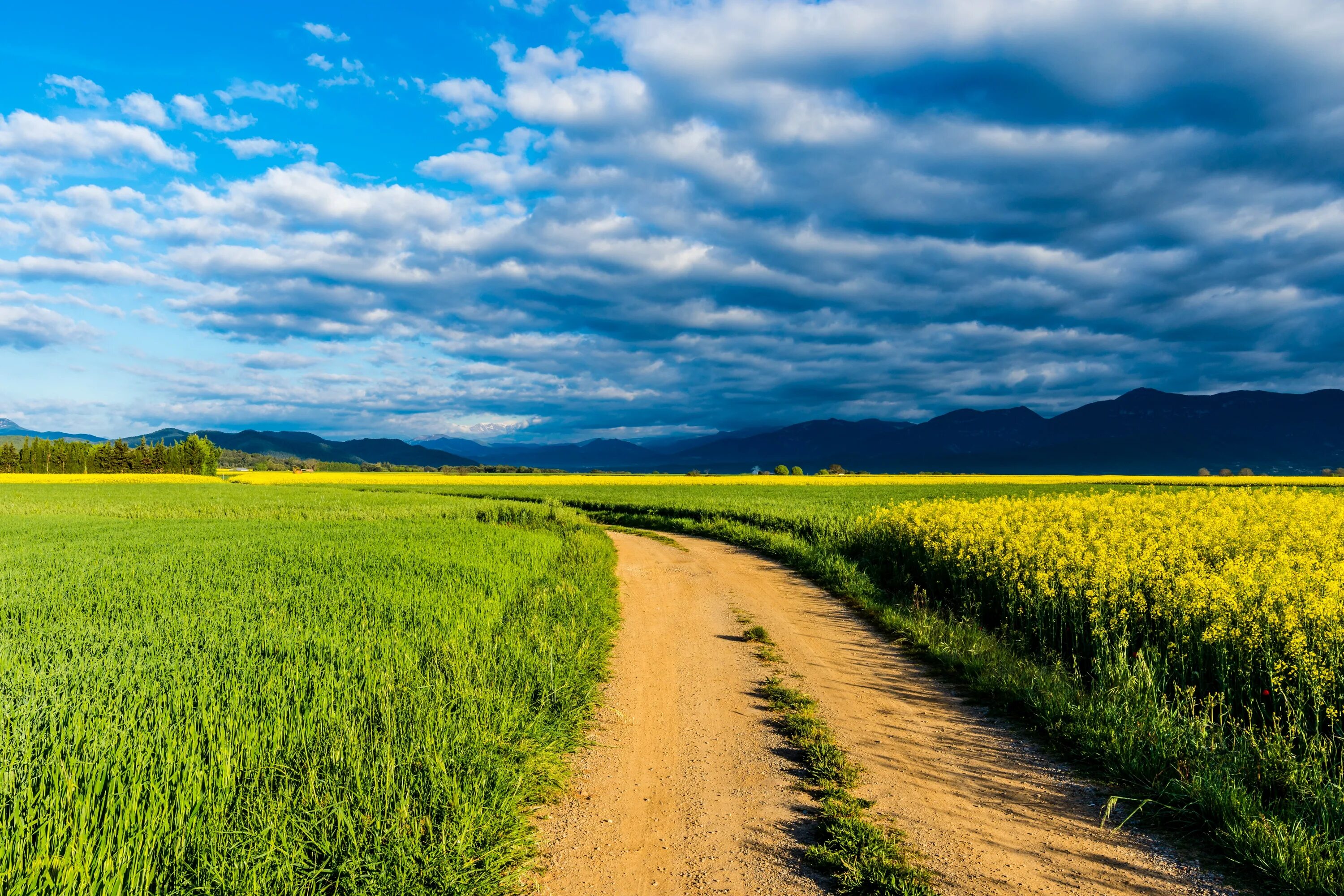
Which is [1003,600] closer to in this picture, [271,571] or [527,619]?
[527,619]

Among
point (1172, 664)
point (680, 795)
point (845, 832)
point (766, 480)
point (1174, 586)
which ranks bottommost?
point (680, 795)

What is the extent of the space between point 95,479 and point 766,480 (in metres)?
88.3

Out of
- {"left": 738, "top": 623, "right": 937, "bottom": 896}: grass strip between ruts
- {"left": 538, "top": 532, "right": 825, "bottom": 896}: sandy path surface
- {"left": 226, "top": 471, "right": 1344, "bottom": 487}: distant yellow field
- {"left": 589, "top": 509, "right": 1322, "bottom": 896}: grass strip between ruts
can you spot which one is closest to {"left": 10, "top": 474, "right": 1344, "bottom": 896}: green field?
{"left": 589, "top": 509, "right": 1322, "bottom": 896}: grass strip between ruts

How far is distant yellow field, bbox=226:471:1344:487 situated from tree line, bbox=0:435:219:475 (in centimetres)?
3340

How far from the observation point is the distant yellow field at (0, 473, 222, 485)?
68.5 metres

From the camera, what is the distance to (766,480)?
77.1m

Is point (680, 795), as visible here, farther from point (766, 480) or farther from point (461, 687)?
point (766, 480)

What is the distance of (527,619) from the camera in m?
9.43

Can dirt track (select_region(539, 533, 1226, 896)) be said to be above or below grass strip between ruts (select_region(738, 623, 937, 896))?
below

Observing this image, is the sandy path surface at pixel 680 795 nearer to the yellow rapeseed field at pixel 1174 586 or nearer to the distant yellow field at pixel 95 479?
the yellow rapeseed field at pixel 1174 586

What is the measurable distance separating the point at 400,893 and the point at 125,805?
73.0 inches

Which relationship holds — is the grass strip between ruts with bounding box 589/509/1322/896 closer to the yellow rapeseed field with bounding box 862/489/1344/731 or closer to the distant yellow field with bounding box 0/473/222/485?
the yellow rapeseed field with bounding box 862/489/1344/731

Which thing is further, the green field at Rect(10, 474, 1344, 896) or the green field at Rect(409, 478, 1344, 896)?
the green field at Rect(409, 478, 1344, 896)

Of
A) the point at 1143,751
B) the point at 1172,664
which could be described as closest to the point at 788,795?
the point at 1143,751
